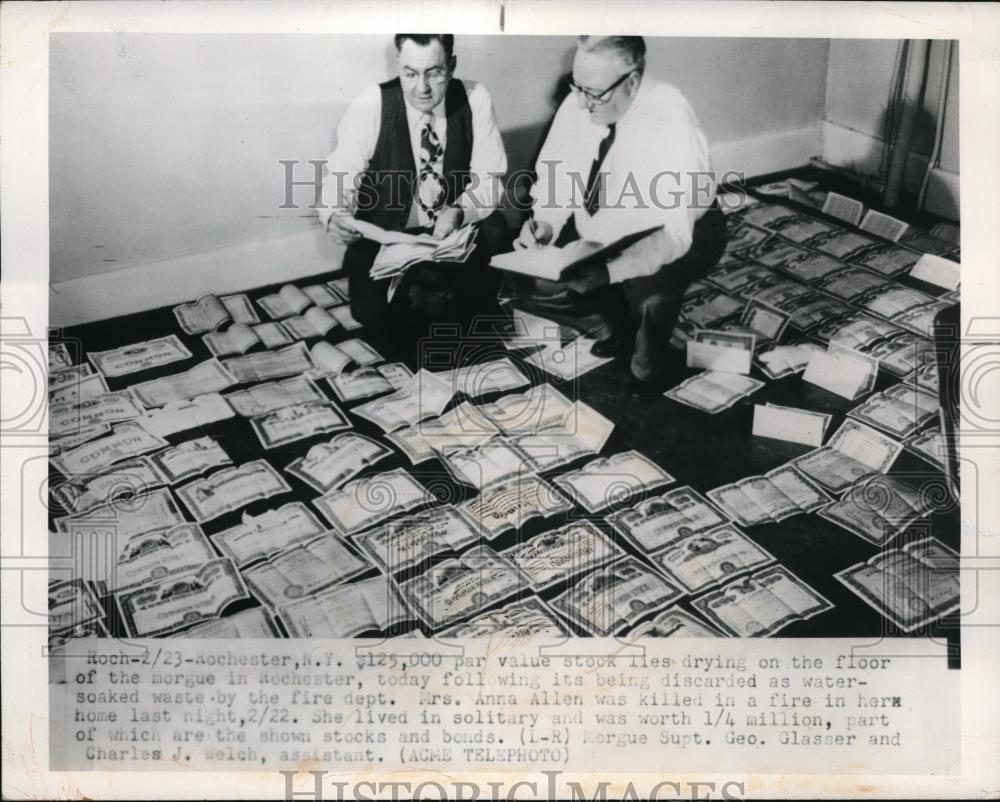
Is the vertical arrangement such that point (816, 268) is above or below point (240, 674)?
above

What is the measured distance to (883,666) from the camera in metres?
2.29

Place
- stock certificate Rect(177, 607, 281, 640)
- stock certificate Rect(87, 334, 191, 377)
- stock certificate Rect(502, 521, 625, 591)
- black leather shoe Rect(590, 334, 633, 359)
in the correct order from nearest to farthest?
stock certificate Rect(177, 607, 281, 640) < stock certificate Rect(502, 521, 625, 591) < stock certificate Rect(87, 334, 191, 377) < black leather shoe Rect(590, 334, 633, 359)

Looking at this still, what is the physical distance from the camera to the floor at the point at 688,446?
2.43 metres

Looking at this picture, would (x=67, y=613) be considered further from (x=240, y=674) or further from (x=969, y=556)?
(x=969, y=556)

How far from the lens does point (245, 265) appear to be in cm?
293

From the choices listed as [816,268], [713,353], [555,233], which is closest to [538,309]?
[555,233]

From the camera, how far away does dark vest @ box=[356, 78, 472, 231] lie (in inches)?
103

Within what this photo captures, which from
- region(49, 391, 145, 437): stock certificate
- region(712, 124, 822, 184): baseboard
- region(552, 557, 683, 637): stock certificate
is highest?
region(712, 124, 822, 184): baseboard

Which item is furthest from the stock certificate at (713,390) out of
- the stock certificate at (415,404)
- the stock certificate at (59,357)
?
the stock certificate at (59,357)

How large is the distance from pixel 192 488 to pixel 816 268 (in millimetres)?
2032

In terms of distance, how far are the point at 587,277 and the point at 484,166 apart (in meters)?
0.43

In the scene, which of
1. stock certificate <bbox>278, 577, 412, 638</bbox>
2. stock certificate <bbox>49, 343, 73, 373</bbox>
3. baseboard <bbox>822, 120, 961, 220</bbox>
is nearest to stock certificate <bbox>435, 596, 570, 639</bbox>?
stock certificate <bbox>278, 577, 412, 638</bbox>

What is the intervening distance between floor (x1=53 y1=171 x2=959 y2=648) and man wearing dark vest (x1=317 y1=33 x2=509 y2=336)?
0.16m

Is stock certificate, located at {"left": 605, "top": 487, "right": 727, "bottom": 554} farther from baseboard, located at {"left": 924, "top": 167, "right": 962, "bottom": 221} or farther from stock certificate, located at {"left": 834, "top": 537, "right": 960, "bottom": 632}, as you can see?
baseboard, located at {"left": 924, "top": 167, "right": 962, "bottom": 221}
